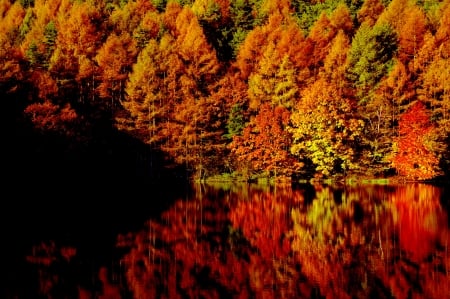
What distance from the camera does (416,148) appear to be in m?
53.3

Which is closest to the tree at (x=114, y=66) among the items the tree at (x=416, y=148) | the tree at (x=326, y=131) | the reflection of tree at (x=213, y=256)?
the tree at (x=326, y=131)

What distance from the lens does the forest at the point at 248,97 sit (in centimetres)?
5375

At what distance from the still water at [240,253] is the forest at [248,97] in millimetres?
22866

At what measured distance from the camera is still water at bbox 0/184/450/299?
48.6 ft

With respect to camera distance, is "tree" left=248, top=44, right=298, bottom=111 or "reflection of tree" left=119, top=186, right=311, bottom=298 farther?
"tree" left=248, top=44, right=298, bottom=111

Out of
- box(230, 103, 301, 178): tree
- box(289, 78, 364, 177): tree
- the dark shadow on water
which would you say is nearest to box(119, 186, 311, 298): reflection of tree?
the dark shadow on water

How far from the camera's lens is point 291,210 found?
30.9m

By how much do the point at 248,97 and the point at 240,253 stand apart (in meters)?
44.7

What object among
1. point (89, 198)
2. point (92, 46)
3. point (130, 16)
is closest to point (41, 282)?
point (89, 198)

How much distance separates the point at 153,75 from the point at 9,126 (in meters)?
20.6

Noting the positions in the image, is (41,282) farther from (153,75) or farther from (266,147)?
(153,75)

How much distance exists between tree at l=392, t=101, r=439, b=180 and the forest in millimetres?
113

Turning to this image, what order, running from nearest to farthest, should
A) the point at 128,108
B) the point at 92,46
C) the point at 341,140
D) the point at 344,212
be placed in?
the point at 344,212 < the point at 341,140 < the point at 128,108 < the point at 92,46

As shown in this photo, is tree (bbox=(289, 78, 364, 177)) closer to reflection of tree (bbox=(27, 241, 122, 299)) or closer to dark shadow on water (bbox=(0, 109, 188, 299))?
dark shadow on water (bbox=(0, 109, 188, 299))
